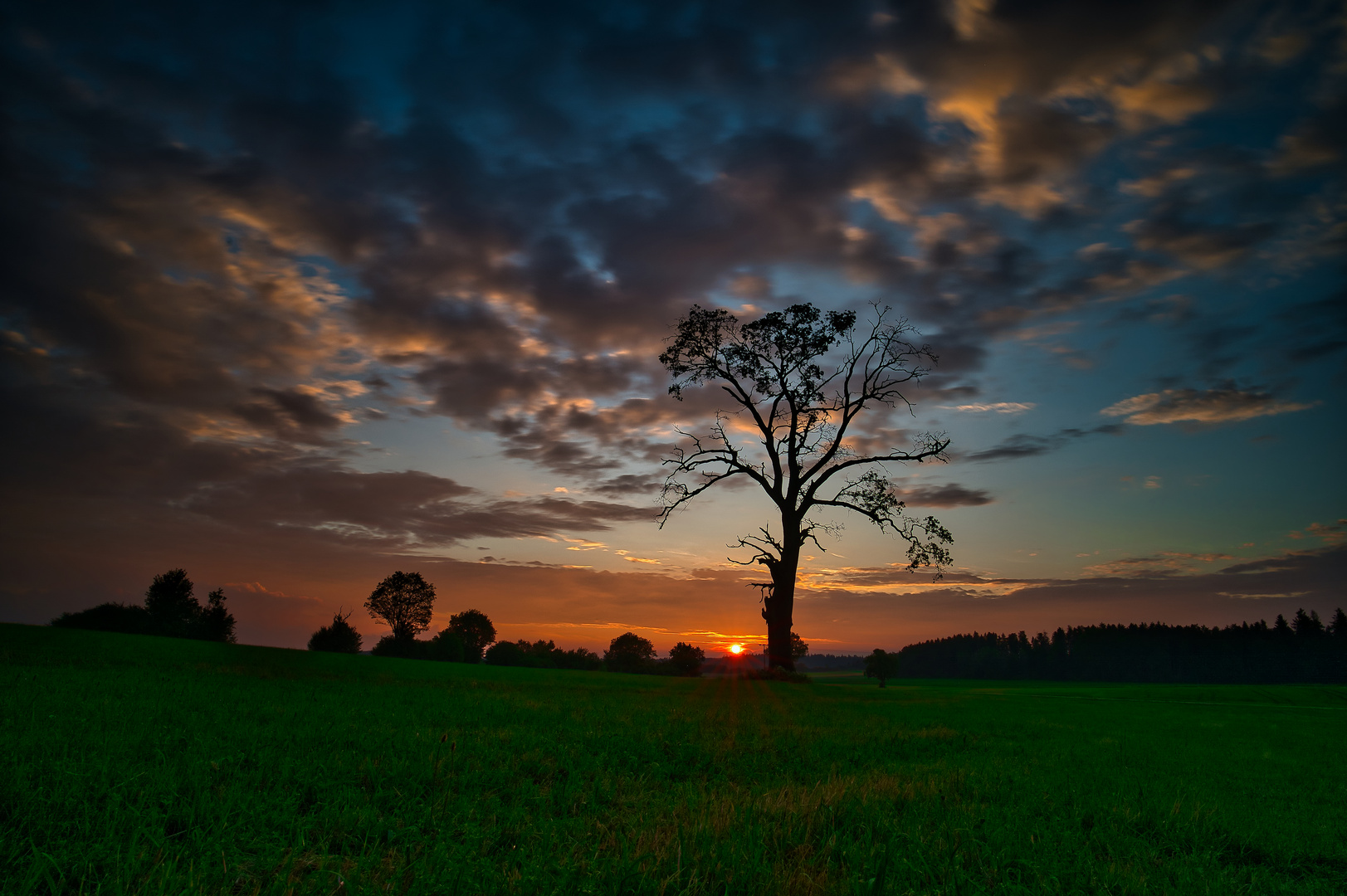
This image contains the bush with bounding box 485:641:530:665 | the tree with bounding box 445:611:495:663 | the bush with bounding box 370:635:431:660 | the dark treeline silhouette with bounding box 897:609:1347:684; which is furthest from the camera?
the dark treeline silhouette with bounding box 897:609:1347:684

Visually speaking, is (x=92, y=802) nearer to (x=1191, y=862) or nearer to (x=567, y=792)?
(x=567, y=792)

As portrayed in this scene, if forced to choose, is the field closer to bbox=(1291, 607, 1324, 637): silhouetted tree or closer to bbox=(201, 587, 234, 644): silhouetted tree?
bbox=(201, 587, 234, 644): silhouetted tree

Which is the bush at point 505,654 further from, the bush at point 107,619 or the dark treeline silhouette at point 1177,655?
the dark treeline silhouette at point 1177,655

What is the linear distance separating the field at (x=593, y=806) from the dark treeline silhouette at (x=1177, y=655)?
174380mm

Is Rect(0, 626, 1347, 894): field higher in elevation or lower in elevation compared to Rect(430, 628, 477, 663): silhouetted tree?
higher

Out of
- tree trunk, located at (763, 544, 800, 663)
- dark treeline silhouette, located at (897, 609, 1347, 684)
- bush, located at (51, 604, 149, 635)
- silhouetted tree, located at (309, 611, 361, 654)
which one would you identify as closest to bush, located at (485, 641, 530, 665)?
silhouetted tree, located at (309, 611, 361, 654)

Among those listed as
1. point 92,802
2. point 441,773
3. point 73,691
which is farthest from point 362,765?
point 73,691

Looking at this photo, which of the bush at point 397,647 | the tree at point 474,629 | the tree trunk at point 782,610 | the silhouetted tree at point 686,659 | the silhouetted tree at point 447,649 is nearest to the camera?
the tree trunk at point 782,610

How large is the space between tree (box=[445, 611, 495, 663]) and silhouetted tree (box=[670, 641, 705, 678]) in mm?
58540

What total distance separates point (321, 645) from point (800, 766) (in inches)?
2671

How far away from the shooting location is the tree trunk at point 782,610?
2927cm

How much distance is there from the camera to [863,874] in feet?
11.6

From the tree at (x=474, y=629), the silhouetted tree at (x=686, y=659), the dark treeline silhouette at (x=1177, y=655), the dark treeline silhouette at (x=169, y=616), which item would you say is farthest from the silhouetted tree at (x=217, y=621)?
the dark treeline silhouette at (x=1177, y=655)

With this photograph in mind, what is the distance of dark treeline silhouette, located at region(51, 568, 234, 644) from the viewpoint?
7075 cm
